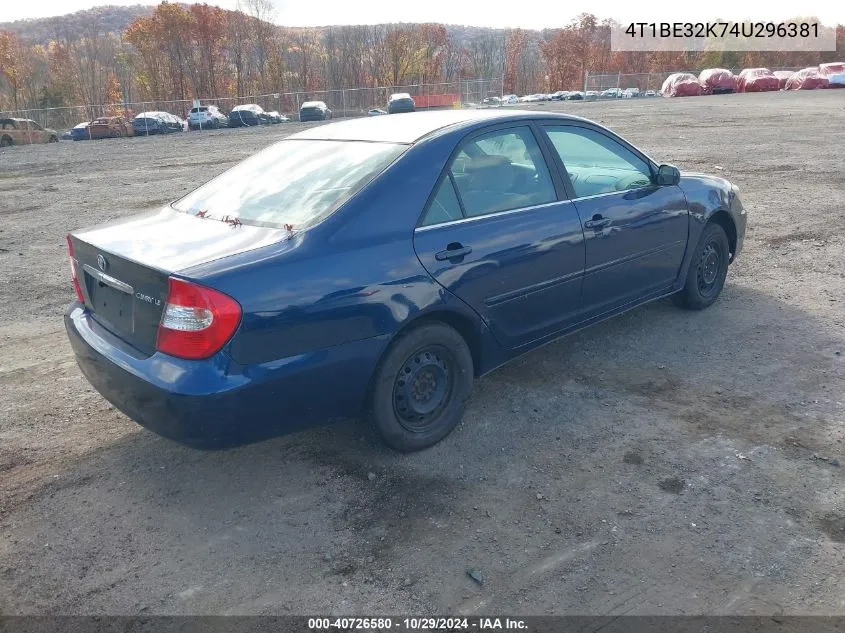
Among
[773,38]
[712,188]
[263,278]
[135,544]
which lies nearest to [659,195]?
[712,188]

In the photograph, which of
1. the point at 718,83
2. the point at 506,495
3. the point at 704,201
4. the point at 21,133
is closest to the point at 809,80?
the point at 718,83

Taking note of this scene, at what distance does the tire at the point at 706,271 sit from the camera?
5.48m

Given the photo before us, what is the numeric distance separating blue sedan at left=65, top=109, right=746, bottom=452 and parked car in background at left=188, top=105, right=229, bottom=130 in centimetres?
3999

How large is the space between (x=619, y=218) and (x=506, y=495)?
2113mm

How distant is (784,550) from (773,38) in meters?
82.9

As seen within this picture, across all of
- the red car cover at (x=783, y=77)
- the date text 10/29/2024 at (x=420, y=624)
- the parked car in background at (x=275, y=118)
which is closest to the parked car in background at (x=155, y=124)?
the parked car in background at (x=275, y=118)

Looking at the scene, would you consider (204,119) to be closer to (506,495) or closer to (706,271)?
(706,271)

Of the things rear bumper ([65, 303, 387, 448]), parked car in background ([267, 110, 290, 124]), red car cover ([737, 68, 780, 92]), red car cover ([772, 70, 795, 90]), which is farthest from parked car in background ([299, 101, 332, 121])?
rear bumper ([65, 303, 387, 448])

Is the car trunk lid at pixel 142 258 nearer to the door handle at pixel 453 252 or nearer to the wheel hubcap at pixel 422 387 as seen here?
the door handle at pixel 453 252

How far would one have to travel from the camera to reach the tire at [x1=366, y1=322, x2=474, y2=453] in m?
3.48

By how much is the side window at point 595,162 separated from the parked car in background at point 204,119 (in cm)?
4014

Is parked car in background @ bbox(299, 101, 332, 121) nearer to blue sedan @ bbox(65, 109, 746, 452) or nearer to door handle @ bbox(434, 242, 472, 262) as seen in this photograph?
blue sedan @ bbox(65, 109, 746, 452)

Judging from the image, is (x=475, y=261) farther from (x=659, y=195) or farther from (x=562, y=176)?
(x=659, y=195)

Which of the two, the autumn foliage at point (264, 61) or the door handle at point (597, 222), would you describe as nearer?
the door handle at point (597, 222)
